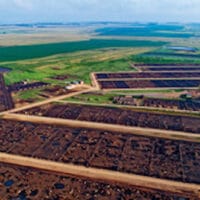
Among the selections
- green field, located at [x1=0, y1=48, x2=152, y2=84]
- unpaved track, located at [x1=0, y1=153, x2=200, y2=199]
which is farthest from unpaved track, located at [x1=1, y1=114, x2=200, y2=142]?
green field, located at [x1=0, y1=48, x2=152, y2=84]

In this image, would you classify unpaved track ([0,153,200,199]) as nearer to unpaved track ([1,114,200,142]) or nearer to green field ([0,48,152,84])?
unpaved track ([1,114,200,142])

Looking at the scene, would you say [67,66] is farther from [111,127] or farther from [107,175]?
[107,175]

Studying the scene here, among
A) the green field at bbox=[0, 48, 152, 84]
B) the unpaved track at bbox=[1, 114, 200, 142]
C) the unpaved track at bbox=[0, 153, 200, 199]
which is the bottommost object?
the green field at bbox=[0, 48, 152, 84]

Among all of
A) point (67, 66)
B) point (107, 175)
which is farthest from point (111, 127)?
point (67, 66)

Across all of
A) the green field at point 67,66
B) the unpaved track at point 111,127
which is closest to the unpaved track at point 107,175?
the unpaved track at point 111,127

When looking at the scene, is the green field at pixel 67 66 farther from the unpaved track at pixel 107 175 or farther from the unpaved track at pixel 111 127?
the unpaved track at pixel 107 175

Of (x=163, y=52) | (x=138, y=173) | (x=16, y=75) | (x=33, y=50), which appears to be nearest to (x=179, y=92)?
(x=138, y=173)

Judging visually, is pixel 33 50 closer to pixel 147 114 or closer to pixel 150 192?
pixel 147 114
